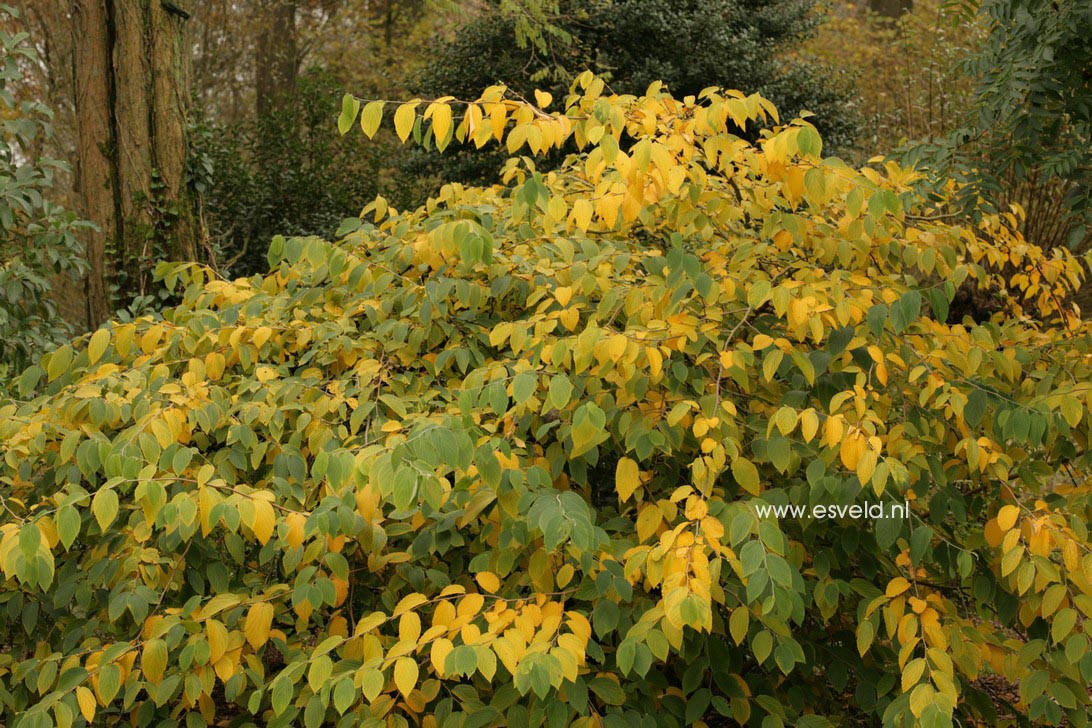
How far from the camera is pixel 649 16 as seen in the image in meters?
8.15

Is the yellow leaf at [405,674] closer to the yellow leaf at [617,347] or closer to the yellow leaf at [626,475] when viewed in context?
the yellow leaf at [626,475]

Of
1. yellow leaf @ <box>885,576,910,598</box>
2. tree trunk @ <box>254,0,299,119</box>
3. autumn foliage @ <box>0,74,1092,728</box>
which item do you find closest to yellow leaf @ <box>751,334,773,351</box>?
autumn foliage @ <box>0,74,1092,728</box>

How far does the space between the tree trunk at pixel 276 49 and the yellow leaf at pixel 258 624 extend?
37.9ft

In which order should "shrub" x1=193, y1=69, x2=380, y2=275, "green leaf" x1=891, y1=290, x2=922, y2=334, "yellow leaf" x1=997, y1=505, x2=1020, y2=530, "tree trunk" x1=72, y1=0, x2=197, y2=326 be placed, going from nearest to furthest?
"yellow leaf" x1=997, y1=505, x2=1020, y2=530 → "green leaf" x1=891, y1=290, x2=922, y2=334 → "tree trunk" x1=72, y1=0, x2=197, y2=326 → "shrub" x1=193, y1=69, x2=380, y2=275

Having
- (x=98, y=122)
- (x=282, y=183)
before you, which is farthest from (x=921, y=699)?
(x=282, y=183)

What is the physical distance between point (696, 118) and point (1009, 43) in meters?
1.11

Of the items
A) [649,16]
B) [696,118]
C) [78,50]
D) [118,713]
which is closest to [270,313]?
[118,713]

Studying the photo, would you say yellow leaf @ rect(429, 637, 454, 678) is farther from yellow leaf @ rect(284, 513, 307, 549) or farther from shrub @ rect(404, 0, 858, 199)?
shrub @ rect(404, 0, 858, 199)

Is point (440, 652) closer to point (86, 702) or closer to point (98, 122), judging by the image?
point (86, 702)

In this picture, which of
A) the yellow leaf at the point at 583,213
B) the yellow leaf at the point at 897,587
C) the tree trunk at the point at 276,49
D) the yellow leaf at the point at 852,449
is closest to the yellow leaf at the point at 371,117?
the yellow leaf at the point at 583,213

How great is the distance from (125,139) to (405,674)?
4004 mm

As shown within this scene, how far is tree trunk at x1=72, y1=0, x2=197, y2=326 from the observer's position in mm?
4832

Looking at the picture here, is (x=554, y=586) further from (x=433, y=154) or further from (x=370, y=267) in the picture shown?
(x=433, y=154)

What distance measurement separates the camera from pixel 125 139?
4844 millimetres
